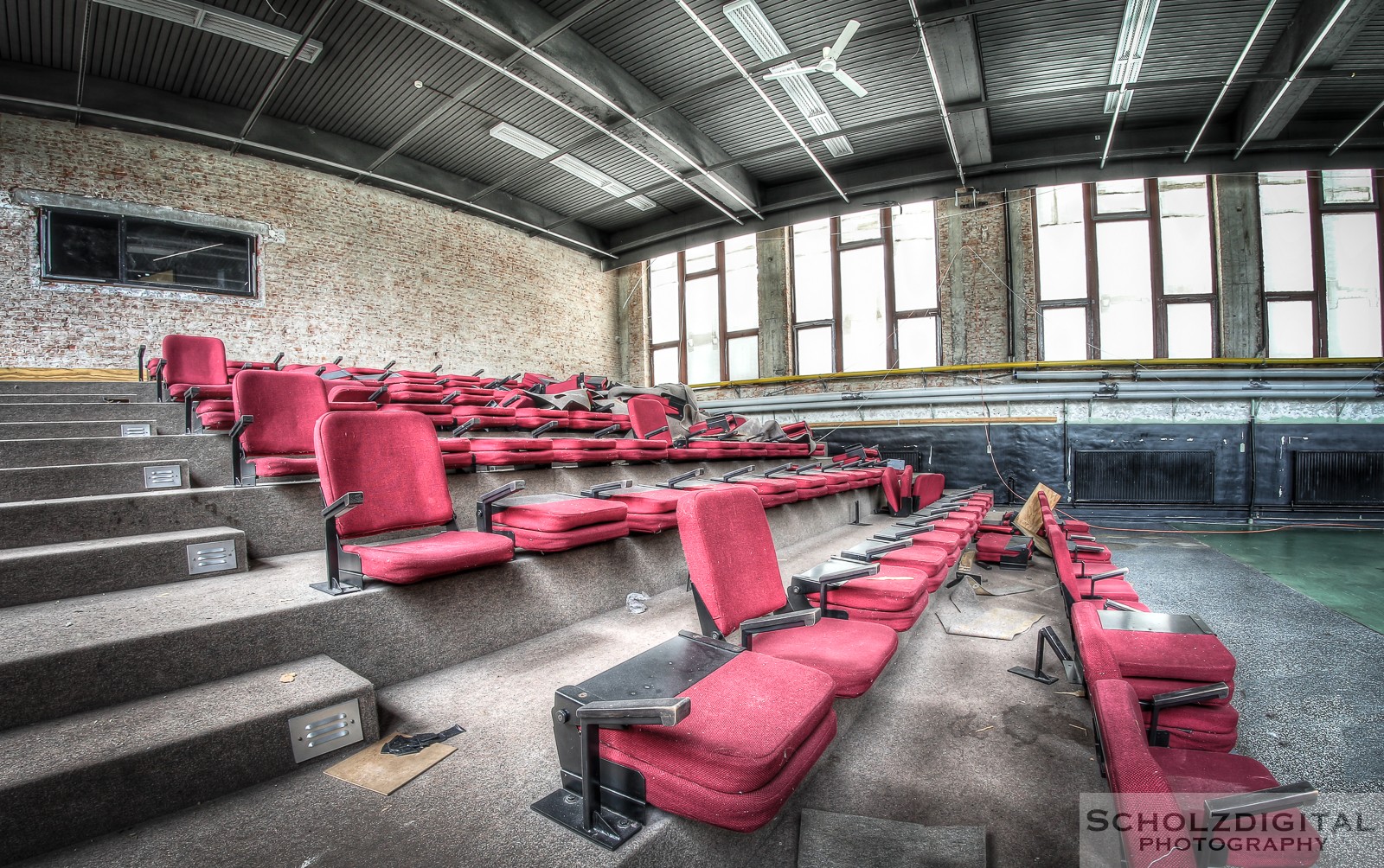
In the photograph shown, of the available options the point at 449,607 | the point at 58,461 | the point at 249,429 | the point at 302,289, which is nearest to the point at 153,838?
the point at 449,607

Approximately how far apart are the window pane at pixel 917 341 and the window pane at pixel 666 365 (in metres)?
4.36

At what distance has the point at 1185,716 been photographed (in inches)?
67.0

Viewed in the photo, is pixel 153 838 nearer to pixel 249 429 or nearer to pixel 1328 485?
pixel 249 429

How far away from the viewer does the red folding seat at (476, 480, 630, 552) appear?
2.14 meters

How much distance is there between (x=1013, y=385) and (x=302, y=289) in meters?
10.1

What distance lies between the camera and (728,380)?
1071 centimetres

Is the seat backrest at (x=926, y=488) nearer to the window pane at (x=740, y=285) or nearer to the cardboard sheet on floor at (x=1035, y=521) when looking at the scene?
the cardboard sheet on floor at (x=1035, y=521)

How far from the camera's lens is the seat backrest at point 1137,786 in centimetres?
90

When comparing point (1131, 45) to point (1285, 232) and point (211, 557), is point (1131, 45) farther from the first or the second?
point (211, 557)

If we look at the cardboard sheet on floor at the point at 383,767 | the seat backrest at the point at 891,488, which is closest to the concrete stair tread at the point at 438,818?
the cardboard sheet on floor at the point at 383,767

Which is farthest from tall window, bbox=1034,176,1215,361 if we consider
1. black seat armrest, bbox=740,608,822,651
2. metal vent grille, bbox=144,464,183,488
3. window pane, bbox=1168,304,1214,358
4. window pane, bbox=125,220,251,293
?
window pane, bbox=125,220,251,293

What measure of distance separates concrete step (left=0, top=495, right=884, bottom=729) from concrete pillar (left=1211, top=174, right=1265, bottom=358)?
968 cm

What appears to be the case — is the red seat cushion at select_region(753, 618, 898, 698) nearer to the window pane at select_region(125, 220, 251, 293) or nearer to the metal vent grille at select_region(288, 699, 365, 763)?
the metal vent grille at select_region(288, 699, 365, 763)

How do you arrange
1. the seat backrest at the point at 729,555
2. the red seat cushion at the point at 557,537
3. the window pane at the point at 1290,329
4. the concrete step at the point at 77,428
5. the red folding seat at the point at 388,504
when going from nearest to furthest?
the seat backrest at the point at 729,555, the red folding seat at the point at 388,504, the red seat cushion at the point at 557,537, the concrete step at the point at 77,428, the window pane at the point at 1290,329
